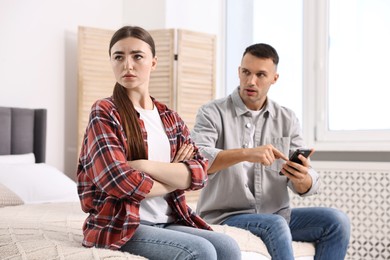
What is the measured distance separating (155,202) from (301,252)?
2.58 ft

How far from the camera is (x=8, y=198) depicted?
3.18 meters

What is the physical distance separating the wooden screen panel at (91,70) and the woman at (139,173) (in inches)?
97.6

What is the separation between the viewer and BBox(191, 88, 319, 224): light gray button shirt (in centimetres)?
231

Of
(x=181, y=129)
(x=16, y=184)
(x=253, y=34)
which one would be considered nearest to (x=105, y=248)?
(x=181, y=129)

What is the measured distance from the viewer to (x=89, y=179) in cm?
171

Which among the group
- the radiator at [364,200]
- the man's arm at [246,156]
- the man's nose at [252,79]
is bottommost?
the radiator at [364,200]

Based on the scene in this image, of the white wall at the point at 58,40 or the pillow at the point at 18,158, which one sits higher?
the white wall at the point at 58,40

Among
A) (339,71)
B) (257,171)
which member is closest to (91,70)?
(339,71)

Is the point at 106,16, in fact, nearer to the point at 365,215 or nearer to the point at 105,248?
the point at 365,215

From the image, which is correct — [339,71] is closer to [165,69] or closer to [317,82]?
[317,82]

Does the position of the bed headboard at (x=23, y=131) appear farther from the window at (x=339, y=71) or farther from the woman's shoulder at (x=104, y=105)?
the woman's shoulder at (x=104, y=105)

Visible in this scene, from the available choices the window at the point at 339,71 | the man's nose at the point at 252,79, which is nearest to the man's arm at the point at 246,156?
the man's nose at the point at 252,79

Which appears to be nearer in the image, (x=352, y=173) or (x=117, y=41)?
(x=117, y=41)

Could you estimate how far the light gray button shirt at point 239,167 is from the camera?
91.0 inches
